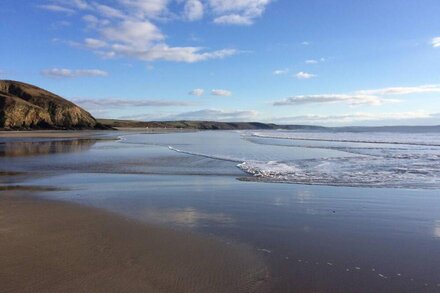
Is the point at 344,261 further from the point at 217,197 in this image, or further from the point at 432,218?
the point at 217,197

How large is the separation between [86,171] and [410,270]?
14.1m

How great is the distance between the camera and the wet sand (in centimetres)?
472

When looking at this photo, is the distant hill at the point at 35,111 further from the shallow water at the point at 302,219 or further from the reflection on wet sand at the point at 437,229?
the reflection on wet sand at the point at 437,229

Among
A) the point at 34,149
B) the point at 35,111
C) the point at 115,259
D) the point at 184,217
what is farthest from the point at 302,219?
the point at 35,111

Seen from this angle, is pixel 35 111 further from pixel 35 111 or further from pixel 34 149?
pixel 34 149

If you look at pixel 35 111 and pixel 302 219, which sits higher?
pixel 35 111

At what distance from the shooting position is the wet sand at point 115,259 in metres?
4.72

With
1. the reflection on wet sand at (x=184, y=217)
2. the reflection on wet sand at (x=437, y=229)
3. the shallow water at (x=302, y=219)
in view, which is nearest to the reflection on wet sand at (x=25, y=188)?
the shallow water at (x=302, y=219)

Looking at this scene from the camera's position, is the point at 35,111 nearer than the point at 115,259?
No

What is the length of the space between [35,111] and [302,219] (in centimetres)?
9624

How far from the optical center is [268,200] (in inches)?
401

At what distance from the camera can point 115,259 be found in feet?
18.2

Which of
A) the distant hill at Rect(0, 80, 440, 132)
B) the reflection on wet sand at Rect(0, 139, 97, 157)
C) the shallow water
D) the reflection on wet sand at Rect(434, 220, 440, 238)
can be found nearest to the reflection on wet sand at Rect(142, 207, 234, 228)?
the shallow water

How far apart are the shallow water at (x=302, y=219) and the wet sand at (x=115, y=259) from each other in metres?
0.49
